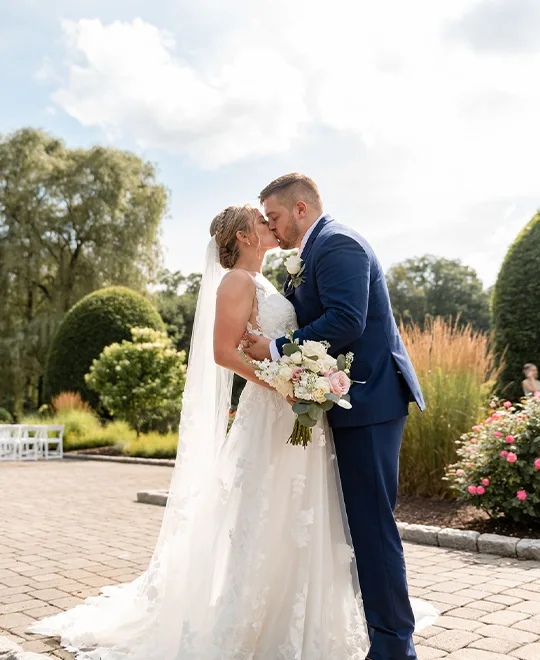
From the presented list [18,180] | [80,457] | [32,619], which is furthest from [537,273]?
[18,180]

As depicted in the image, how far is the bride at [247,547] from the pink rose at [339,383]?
1.47 ft

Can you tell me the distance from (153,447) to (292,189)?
12.3 meters

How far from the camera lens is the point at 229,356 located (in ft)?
10.8

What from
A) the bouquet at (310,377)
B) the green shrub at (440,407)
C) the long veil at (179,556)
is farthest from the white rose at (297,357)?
the green shrub at (440,407)

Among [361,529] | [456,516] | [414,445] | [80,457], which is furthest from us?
[80,457]

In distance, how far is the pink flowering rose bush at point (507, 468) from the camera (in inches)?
228

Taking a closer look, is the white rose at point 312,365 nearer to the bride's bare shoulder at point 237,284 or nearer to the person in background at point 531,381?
the bride's bare shoulder at point 237,284

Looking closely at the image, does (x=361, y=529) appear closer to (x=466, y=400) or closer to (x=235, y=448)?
(x=235, y=448)

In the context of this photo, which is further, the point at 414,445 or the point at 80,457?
the point at 80,457

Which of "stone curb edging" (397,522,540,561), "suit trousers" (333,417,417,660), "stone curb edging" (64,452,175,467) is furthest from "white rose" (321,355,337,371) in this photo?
"stone curb edging" (64,452,175,467)

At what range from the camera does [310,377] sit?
2.88 meters

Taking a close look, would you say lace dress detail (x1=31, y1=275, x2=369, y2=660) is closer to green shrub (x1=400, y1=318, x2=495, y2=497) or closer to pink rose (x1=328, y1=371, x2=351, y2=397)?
pink rose (x1=328, y1=371, x2=351, y2=397)

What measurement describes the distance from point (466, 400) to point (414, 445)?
2.47ft

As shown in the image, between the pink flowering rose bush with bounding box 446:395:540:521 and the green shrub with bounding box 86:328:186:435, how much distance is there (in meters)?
11.2
